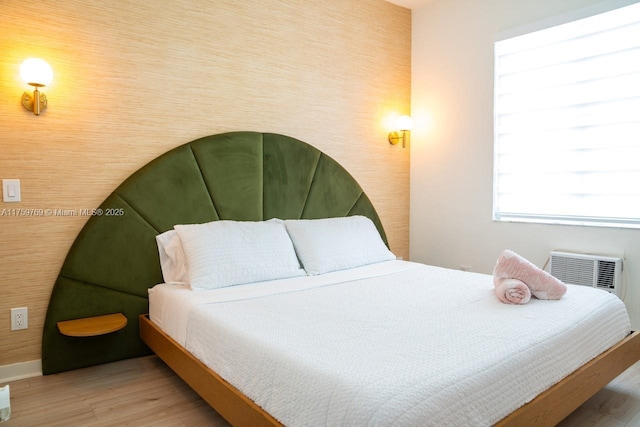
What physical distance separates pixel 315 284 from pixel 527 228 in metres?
1.88

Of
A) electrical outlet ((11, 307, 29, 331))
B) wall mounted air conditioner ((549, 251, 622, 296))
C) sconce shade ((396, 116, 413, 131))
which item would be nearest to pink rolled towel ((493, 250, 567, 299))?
wall mounted air conditioner ((549, 251, 622, 296))

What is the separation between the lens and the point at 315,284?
273cm

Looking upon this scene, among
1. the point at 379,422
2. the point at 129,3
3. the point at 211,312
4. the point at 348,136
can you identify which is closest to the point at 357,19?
the point at 348,136

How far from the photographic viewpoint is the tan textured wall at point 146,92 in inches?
98.8

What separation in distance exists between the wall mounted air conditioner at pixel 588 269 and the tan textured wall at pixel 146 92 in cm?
163

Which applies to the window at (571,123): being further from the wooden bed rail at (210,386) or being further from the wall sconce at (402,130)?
the wooden bed rail at (210,386)

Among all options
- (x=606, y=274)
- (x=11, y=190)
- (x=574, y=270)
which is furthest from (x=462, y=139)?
(x=11, y=190)

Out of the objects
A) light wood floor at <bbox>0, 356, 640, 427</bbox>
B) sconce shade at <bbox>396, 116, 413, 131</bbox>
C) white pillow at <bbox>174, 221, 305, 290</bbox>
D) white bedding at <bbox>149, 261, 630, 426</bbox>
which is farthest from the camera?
sconce shade at <bbox>396, 116, 413, 131</bbox>

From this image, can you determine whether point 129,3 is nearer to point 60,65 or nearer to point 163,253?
point 60,65

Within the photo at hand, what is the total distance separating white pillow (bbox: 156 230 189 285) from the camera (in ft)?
9.16

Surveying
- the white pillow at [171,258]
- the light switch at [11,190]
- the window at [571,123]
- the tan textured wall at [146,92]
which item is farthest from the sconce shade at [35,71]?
the window at [571,123]

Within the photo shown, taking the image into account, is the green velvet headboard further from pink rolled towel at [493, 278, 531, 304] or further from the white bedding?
pink rolled towel at [493, 278, 531, 304]

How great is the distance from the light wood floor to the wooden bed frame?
0.17m

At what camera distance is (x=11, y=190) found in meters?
2.47
